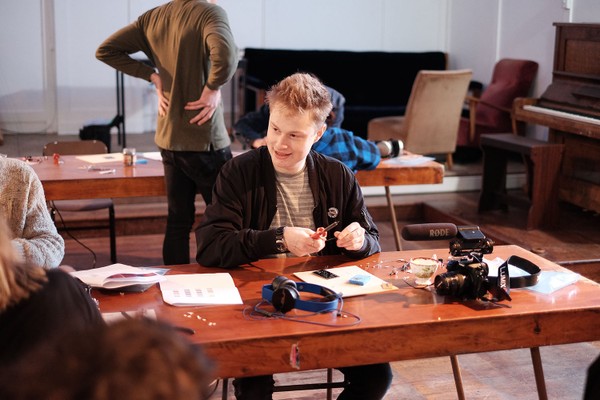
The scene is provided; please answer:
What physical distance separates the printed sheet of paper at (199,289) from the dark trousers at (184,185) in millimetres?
1485

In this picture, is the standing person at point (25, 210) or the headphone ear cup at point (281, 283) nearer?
the headphone ear cup at point (281, 283)

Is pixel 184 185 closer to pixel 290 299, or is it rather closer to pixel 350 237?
pixel 350 237

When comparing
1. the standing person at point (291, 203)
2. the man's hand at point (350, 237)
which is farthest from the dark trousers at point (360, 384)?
the man's hand at point (350, 237)

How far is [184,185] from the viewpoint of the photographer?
3971 millimetres

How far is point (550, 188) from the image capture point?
225 inches

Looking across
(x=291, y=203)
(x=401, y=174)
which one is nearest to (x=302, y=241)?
(x=291, y=203)

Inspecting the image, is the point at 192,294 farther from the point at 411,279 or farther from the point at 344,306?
the point at 411,279

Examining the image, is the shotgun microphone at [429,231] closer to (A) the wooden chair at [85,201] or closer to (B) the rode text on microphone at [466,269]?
(B) the rode text on microphone at [466,269]

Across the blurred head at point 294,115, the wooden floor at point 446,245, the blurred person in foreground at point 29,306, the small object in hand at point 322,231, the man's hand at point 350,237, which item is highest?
the blurred head at point 294,115

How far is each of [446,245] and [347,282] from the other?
3.36 metres

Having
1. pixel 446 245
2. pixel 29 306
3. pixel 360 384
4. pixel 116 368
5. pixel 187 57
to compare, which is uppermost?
pixel 187 57

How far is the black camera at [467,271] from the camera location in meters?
2.26

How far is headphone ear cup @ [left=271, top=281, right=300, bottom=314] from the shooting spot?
2.15m

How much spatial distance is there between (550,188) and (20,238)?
3.96 meters
